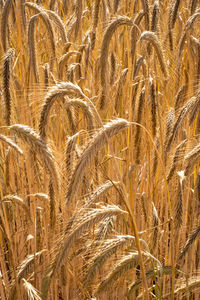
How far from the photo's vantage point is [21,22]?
197 cm

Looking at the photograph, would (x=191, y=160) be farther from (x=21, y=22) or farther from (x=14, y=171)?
(x=21, y=22)

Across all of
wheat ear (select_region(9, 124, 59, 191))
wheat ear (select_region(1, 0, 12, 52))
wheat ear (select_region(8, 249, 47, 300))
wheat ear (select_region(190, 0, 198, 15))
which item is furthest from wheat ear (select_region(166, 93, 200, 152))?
wheat ear (select_region(190, 0, 198, 15))

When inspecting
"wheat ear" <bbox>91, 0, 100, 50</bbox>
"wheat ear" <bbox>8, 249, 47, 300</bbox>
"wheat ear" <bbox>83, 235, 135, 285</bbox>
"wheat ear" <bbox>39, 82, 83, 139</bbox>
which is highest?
"wheat ear" <bbox>91, 0, 100, 50</bbox>

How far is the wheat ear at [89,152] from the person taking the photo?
101cm

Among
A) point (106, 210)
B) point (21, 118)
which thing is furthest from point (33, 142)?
point (21, 118)

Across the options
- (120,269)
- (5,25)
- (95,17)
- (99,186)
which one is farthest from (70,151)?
(95,17)

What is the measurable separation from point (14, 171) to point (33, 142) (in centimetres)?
83

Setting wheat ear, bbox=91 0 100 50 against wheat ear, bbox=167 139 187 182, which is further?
wheat ear, bbox=91 0 100 50

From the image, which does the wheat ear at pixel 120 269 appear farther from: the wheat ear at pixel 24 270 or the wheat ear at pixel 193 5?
the wheat ear at pixel 193 5

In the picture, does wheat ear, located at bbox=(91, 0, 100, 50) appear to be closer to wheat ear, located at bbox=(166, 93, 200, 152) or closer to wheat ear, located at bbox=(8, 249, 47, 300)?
wheat ear, located at bbox=(166, 93, 200, 152)

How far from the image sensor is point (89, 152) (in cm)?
101

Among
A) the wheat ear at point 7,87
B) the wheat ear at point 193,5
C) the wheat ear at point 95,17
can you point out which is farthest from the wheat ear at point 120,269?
the wheat ear at point 193,5

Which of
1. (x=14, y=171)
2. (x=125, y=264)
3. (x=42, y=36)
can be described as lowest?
(x=125, y=264)

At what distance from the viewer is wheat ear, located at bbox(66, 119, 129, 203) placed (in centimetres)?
101
